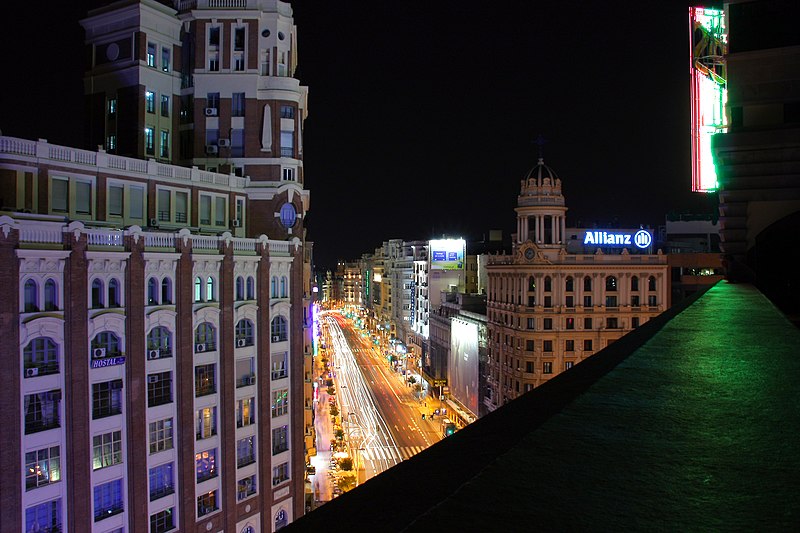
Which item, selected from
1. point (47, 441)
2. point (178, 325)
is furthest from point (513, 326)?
point (47, 441)

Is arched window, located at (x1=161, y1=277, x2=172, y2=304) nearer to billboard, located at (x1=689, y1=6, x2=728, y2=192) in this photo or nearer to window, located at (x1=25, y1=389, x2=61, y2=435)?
window, located at (x1=25, y1=389, x2=61, y2=435)

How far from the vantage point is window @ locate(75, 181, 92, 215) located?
28.2 m

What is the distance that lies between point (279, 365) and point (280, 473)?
6.13 meters

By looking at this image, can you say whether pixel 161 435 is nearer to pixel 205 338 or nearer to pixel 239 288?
pixel 205 338

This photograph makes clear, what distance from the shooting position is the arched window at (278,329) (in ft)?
120

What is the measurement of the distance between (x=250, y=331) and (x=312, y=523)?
33.2 meters

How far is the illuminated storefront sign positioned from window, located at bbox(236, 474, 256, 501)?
158 ft

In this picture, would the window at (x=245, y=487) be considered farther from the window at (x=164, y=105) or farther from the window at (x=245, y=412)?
the window at (x=164, y=105)

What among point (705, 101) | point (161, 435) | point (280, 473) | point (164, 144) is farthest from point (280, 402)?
point (705, 101)

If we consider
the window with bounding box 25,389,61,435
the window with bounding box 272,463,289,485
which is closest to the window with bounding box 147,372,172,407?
the window with bounding box 25,389,61,435

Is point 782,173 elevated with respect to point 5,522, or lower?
elevated

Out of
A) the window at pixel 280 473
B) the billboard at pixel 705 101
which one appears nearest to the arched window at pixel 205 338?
the window at pixel 280 473

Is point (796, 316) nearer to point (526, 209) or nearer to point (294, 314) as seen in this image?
point (294, 314)

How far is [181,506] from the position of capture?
29.2 m
